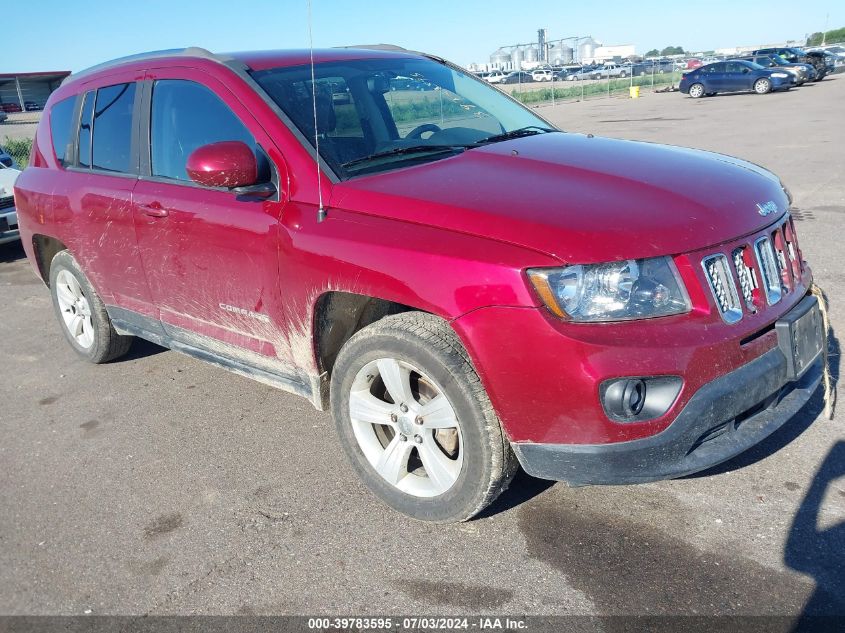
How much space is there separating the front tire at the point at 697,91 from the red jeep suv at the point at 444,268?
31.9 metres

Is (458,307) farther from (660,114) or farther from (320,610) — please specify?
(660,114)

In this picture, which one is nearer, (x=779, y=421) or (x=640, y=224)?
(x=640, y=224)

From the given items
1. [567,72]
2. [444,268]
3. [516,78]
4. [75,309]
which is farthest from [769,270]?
[516,78]

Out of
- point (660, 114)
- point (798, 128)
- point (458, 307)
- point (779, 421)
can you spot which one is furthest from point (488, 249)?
point (660, 114)

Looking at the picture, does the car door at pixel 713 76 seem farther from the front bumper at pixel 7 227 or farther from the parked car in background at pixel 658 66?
the front bumper at pixel 7 227

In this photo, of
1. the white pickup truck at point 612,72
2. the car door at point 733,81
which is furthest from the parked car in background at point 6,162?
the white pickup truck at point 612,72

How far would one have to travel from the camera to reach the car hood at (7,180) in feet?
30.4

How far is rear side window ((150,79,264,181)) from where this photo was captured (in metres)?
3.60

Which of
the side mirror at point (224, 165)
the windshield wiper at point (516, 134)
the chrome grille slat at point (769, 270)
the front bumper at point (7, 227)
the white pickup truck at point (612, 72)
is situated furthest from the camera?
the white pickup truck at point (612, 72)

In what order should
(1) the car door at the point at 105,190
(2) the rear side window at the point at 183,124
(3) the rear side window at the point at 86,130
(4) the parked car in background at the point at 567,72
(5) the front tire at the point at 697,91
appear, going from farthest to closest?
(4) the parked car in background at the point at 567,72 < (5) the front tire at the point at 697,91 < (3) the rear side window at the point at 86,130 < (1) the car door at the point at 105,190 < (2) the rear side window at the point at 183,124

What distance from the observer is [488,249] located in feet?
8.61

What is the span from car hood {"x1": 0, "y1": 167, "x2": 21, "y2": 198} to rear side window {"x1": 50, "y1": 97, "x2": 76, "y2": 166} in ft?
15.6

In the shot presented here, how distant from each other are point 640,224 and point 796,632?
1.41 meters

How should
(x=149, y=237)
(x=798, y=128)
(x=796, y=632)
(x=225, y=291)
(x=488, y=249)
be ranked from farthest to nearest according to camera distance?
1. (x=798, y=128)
2. (x=149, y=237)
3. (x=225, y=291)
4. (x=488, y=249)
5. (x=796, y=632)
